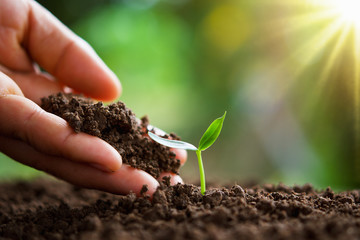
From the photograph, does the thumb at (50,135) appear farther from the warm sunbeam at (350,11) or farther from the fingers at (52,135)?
the warm sunbeam at (350,11)

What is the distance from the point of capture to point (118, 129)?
1.19 metres

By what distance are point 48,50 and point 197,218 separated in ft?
3.97

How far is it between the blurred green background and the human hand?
1.07m

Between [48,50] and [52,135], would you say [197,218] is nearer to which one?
[52,135]

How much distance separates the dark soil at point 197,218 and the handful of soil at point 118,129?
0.18 m

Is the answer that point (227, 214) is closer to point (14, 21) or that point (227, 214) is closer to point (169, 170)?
point (169, 170)

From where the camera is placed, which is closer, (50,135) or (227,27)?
(50,135)

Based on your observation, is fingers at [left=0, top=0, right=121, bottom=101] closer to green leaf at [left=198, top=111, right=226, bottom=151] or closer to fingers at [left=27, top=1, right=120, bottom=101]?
fingers at [left=27, top=1, right=120, bottom=101]

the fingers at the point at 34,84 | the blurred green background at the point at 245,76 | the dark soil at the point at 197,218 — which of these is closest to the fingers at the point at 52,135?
the dark soil at the point at 197,218

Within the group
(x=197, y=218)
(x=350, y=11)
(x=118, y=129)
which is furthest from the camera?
(x=350, y=11)

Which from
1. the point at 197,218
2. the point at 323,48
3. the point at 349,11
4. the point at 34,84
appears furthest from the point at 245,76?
the point at 197,218

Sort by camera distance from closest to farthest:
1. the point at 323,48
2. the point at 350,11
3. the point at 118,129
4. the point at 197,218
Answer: the point at 197,218
the point at 118,129
the point at 350,11
the point at 323,48

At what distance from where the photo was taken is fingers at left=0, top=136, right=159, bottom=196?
1098 mm

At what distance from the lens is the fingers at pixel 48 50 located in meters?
1.52
